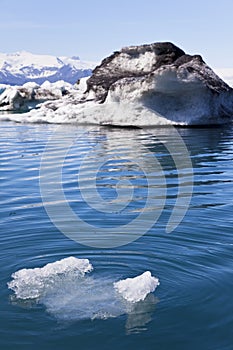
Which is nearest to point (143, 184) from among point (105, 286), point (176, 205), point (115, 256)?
point (176, 205)

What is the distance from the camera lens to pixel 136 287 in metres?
3.81

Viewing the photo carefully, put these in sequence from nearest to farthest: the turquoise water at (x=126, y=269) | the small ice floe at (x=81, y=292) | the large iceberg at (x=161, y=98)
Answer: the turquoise water at (x=126, y=269) → the small ice floe at (x=81, y=292) → the large iceberg at (x=161, y=98)

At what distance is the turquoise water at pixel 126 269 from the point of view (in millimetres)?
3229

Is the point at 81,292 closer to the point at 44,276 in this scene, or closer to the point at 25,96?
the point at 44,276

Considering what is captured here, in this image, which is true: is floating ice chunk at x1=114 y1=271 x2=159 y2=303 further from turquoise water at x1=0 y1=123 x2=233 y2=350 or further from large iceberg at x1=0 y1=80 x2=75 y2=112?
large iceberg at x1=0 y1=80 x2=75 y2=112

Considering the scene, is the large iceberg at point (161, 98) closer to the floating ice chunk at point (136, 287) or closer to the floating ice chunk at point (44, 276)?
the floating ice chunk at point (44, 276)

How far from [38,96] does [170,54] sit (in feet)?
52.7

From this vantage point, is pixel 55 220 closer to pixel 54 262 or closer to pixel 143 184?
pixel 54 262

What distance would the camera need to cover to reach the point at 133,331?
10.7ft

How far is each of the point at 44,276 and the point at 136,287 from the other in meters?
0.84

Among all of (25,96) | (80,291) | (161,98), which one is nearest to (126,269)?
(80,291)

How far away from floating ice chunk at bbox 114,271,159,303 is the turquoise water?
6cm

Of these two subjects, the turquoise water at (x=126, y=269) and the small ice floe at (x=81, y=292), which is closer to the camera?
the turquoise water at (x=126, y=269)

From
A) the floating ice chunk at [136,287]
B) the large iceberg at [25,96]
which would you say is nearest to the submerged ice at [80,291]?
the floating ice chunk at [136,287]
